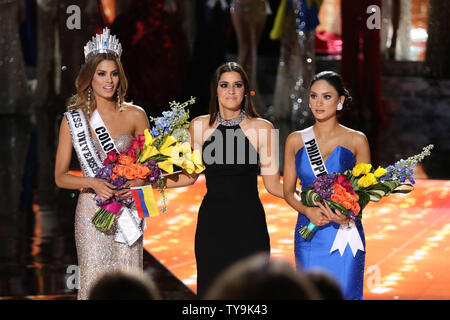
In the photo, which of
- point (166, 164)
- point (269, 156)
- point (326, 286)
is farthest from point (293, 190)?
point (326, 286)

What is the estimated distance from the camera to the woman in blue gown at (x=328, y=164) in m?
2.82

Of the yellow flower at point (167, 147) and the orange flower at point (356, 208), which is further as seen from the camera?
the yellow flower at point (167, 147)

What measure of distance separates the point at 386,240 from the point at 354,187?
2.47 metres

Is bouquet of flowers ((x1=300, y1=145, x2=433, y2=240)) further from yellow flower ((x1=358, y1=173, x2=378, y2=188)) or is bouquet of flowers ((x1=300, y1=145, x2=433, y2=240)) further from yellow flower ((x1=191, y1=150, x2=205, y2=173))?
yellow flower ((x1=191, y1=150, x2=205, y2=173))

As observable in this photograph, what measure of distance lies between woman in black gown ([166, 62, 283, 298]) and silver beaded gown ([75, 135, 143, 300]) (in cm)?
26

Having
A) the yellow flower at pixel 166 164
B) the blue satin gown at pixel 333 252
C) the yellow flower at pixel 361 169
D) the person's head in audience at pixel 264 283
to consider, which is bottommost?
the blue satin gown at pixel 333 252

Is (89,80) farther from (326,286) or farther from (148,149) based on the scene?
(326,286)

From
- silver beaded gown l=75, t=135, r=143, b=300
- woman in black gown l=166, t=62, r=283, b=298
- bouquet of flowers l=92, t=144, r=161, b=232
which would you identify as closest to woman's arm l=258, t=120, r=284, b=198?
woman in black gown l=166, t=62, r=283, b=298

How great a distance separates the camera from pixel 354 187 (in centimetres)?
267

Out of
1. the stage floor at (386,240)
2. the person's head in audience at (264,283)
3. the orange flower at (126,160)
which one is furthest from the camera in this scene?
the stage floor at (386,240)

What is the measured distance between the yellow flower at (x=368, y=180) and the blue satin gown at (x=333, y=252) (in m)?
0.23

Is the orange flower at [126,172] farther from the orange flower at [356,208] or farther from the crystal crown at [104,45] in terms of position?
the orange flower at [356,208]

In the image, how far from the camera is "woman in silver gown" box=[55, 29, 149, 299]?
2.87m

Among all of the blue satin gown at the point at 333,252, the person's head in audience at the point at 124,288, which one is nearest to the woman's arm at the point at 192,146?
the blue satin gown at the point at 333,252
